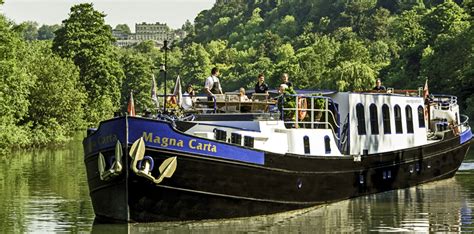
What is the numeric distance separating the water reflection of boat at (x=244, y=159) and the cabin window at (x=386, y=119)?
3cm

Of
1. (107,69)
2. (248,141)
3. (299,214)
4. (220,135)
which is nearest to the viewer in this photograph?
(220,135)

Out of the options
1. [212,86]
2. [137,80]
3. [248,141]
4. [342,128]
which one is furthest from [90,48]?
[248,141]

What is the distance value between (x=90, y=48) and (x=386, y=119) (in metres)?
75.4

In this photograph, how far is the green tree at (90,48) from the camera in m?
112

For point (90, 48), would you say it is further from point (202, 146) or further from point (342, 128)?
point (202, 146)

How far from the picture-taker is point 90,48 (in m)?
113

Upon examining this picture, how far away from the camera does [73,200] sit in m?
39.2

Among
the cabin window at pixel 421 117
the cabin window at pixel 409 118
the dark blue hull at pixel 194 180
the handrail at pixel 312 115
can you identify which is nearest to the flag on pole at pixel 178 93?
the handrail at pixel 312 115

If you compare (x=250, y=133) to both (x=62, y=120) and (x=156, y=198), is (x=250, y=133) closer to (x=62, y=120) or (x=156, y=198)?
(x=156, y=198)

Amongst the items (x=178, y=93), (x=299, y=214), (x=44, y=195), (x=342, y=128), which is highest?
(x=178, y=93)

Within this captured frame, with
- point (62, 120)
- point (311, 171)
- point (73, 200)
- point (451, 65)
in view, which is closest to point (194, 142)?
point (311, 171)

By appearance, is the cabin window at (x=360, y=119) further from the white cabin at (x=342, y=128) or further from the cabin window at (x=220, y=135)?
the cabin window at (x=220, y=135)

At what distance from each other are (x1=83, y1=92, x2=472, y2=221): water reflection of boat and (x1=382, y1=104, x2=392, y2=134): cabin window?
34 millimetres

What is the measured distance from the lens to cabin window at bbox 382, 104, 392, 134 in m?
40.0
